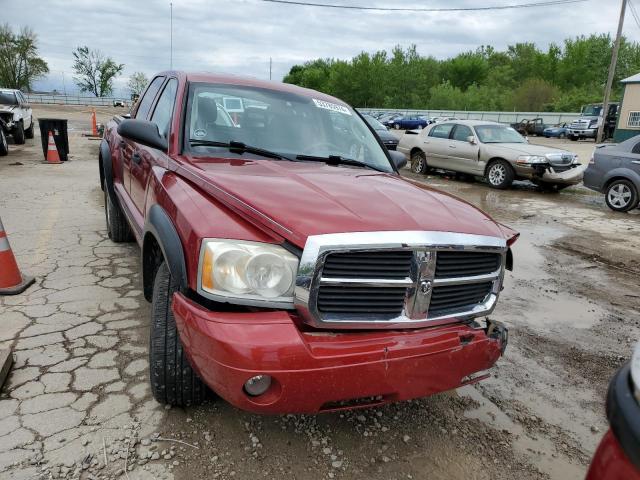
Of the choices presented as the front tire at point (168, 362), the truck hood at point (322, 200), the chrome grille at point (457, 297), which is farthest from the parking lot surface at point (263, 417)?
the truck hood at point (322, 200)

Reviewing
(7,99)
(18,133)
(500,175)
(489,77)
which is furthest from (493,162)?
(489,77)

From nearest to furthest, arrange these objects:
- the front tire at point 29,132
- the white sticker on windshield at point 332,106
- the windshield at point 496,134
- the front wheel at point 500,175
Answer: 1. the white sticker on windshield at point 332,106
2. the front wheel at point 500,175
3. the windshield at point 496,134
4. the front tire at point 29,132

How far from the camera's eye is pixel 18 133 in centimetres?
1479

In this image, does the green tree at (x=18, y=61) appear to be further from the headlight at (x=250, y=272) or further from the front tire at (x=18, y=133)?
the headlight at (x=250, y=272)

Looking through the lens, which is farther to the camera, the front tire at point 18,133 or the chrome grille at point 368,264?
the front tire at point 18,133

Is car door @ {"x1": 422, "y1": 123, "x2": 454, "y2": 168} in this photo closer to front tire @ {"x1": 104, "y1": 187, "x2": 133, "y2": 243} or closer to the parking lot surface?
the parking lot surface

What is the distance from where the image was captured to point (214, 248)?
197 centimetres

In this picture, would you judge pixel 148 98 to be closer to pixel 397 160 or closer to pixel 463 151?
pixel 397 160

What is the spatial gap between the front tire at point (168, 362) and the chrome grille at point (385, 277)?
29.1 inches

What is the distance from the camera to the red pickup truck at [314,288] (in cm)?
188

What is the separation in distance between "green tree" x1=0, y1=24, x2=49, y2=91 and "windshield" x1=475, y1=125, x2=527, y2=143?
198ft

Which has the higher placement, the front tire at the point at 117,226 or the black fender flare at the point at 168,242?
the black fender flare at the point at 168,242

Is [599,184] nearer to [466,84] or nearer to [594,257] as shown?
[594,257]

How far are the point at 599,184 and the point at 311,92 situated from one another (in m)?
8.09
